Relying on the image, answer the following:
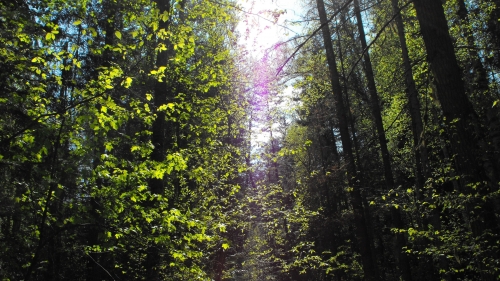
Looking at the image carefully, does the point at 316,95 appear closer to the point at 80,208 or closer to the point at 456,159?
the point at 456,159

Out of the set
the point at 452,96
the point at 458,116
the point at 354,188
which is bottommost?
the point at 354,188

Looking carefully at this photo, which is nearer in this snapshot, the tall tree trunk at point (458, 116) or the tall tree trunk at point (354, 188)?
the tall tree trunk at point (458, 116)

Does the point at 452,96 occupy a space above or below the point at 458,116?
above

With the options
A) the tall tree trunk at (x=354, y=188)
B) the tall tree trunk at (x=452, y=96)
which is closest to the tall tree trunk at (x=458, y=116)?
the tall tree trunk at (x=452, y=96)

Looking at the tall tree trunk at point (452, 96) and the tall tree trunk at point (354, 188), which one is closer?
the tall tree trunk at point (452, 96)

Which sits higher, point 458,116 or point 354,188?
point 458,116

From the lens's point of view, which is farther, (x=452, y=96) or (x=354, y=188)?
(x=354, y=188)

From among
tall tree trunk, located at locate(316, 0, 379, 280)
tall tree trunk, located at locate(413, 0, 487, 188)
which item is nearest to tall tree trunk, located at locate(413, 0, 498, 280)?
tall tree trunk, located at locate(413, 0, 487, 188)

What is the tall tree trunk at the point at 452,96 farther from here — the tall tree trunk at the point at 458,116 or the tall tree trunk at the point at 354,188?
the tall tree trunk at the point at 354,188

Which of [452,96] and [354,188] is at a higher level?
[452,96]

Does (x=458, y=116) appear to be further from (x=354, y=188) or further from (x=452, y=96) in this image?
(x=354, y=188)

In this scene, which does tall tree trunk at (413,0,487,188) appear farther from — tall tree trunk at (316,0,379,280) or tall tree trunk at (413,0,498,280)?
tall tree trunk at (316,0,379,280)

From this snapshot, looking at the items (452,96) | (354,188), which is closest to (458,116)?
(452,96)

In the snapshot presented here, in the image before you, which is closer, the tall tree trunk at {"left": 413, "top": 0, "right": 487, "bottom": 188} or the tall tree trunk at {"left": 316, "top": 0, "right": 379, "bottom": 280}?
the tall tree trunk at {"left": 413, "top": 0, "right": 487, "bottom": 188}
